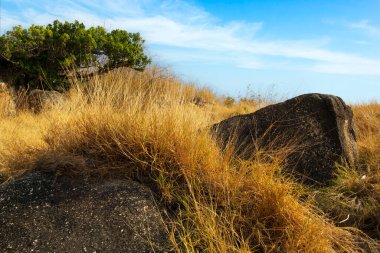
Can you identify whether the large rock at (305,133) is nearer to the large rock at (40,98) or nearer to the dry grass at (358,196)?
the dry grass at (358,196)

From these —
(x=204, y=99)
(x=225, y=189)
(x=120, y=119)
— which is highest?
(x=120, y=119)

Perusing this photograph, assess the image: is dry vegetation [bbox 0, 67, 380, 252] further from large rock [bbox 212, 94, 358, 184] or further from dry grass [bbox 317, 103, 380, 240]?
large rock [bbox 212, 94, 358, 184]

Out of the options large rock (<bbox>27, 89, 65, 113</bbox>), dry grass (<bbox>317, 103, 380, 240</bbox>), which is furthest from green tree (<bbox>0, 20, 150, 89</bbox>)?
dry grass (<bbox>317, 103, 380, 240</bbox>)

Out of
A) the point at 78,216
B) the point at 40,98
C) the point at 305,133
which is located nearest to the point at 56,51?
the point at 40,98

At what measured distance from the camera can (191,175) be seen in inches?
131

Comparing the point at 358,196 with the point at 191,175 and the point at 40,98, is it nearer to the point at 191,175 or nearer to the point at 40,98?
the point at 191,175

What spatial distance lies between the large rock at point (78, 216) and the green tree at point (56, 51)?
5.88m

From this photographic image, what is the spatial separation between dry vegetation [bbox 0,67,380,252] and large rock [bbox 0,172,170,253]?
0.14 m

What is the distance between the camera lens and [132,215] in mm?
2986

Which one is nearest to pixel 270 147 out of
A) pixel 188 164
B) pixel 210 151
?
pixel 210 151

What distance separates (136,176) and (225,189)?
2.58 feet

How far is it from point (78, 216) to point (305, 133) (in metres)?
2.83

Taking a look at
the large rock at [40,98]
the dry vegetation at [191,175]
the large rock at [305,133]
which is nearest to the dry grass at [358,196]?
the dry vegetation at [191,175]

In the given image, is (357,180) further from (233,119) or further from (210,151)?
(210,151)
